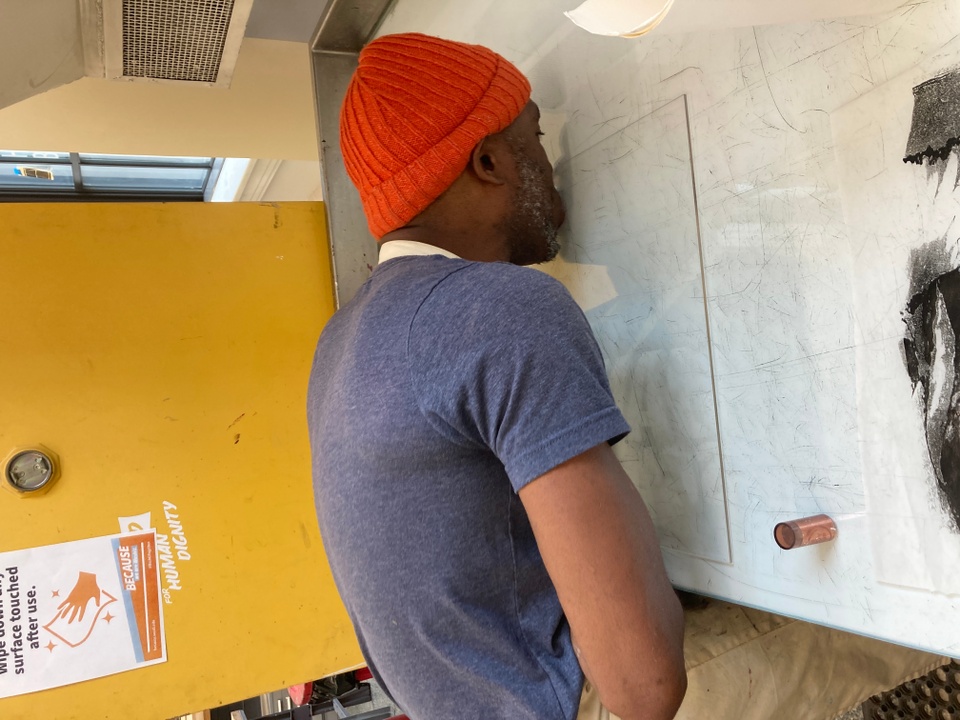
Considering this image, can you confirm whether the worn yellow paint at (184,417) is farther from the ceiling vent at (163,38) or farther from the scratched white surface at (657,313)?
the scratched white surface at (657,313)

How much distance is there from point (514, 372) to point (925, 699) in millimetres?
1267

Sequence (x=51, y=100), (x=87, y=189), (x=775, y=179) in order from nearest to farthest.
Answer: (x=775, y=179) < (x=51, y=100) < (x=87, y=189)

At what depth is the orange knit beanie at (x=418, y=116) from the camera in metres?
1.01

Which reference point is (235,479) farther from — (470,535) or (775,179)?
(775,179)

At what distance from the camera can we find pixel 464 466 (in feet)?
2.66

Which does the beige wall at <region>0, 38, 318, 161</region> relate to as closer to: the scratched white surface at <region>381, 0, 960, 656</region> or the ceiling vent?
the ceiling vent

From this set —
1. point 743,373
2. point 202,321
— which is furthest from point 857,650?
point 202,321

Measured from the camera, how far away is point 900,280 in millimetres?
711

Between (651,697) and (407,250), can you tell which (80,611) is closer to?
(407,250)

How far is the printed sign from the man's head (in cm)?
78

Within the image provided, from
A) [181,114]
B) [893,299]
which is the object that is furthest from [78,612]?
[181,114]

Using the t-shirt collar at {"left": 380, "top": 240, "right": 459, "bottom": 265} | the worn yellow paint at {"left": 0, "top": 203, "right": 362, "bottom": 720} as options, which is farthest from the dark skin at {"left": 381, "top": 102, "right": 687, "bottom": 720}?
the worn yellow paint at {"left": 0, "top": 203, "right": 362, "bottom": 720}

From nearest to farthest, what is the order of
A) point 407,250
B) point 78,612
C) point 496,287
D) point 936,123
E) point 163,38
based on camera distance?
point 936,123 → point 496,287 → point 407,250 → point 78,612 → point 163,38

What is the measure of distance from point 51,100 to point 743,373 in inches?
96.6
